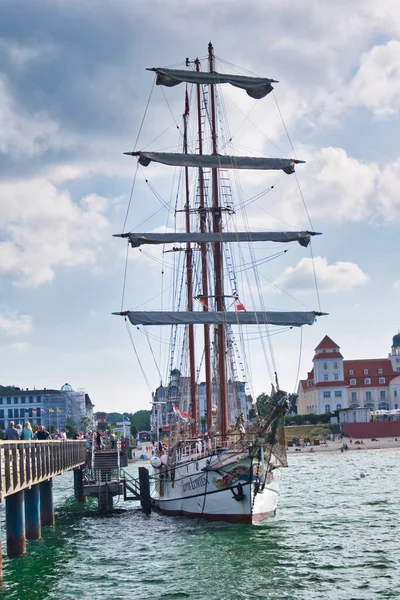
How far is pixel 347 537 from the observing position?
120 feet

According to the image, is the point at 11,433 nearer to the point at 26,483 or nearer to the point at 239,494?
the point at 26,483

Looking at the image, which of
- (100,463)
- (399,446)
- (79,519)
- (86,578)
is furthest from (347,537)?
(399,446)

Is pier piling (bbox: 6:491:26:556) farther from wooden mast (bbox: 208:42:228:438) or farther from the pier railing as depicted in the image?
wooden mast (bbox: 208:42:228:438)

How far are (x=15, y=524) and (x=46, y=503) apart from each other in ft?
41.9

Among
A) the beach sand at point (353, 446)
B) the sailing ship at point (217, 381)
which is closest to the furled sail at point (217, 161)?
the sailing ship at point (217, 381)

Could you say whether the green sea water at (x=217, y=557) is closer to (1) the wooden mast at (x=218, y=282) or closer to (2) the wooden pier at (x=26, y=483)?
(2) the wooden pier at (x=26, y=483)

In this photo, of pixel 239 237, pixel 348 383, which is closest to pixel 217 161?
pixel 239 237

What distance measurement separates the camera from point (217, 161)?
160ft

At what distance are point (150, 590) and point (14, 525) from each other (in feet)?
19.6

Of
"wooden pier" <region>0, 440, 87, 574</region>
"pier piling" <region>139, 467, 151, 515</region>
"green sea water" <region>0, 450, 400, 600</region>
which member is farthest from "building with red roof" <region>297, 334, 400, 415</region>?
"wooden pier" <region>0, 440, 87, 574</region>

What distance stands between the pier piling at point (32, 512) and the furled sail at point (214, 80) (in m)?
23.8

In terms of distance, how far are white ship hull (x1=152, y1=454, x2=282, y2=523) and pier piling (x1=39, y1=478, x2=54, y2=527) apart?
635 cm

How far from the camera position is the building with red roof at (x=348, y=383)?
164 m

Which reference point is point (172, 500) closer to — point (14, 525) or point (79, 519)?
point (79, 519)
